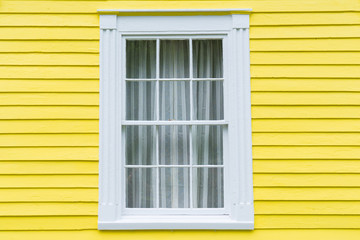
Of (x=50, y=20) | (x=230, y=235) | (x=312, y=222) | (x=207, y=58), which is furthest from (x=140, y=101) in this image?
(x=312, y=222)

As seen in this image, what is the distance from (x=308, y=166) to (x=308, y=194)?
26 centimetres

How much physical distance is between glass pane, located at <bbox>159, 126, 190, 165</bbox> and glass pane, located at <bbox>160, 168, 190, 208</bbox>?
9 cm

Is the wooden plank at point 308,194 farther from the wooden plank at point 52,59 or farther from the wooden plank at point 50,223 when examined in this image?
the wooden plank at point 52,59

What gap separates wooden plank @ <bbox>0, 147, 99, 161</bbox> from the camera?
3666mm

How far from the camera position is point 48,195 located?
365cm

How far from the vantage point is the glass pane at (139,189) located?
12.5ft

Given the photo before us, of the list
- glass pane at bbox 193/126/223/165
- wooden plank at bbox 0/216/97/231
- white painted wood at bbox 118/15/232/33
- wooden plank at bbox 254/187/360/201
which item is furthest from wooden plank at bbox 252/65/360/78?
wooden plank at bbox 0/216/97/231

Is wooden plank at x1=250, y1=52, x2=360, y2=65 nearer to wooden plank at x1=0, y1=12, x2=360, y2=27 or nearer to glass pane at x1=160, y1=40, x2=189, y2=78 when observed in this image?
wooden plank at x1=0, y1=12, x2=360, y2=27

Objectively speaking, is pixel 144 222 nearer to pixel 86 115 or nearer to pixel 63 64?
pixel 86 115

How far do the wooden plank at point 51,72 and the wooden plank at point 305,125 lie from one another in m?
1.63

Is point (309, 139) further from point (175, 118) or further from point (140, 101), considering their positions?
point (140, 101)

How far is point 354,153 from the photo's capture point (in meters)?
3.65

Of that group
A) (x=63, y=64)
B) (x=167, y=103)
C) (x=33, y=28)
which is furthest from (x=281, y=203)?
(x=33, y=28)

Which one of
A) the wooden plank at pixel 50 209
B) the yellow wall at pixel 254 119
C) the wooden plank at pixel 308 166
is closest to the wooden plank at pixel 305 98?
the yellow wall at pixel 254 119
